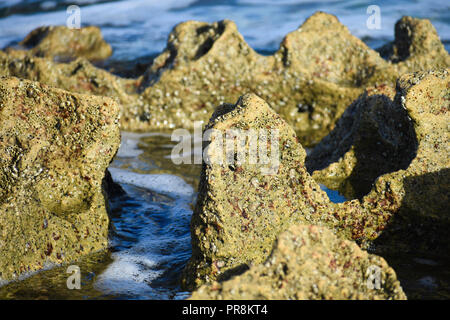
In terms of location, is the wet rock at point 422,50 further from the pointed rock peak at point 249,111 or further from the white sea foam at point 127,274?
the white sea foam at point 127,274

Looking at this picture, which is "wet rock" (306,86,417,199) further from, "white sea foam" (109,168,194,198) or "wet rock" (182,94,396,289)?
"white sea foam" (109,168,194,198)

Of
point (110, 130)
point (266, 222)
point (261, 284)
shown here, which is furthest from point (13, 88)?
point (261, 284)

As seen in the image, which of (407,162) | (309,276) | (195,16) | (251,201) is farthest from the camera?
(195,16)

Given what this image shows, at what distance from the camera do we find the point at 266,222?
2895 millimetres

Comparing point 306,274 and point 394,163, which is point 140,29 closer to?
point 394,163

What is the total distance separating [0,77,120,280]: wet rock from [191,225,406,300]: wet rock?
4.28 feet

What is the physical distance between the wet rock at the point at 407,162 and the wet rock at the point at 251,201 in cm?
14

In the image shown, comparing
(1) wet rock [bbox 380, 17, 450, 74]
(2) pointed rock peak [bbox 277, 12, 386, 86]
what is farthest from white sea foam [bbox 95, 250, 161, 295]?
(1) wet rock [bbox 380, 17, 450, 74]

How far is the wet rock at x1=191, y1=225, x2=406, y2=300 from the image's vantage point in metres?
2.21

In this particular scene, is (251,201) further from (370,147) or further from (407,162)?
(370,147)

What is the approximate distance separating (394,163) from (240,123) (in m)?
1.35

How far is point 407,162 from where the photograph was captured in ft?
11.5

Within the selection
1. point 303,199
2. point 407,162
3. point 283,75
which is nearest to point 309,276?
point 303,199

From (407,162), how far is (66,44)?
771 centimetres
